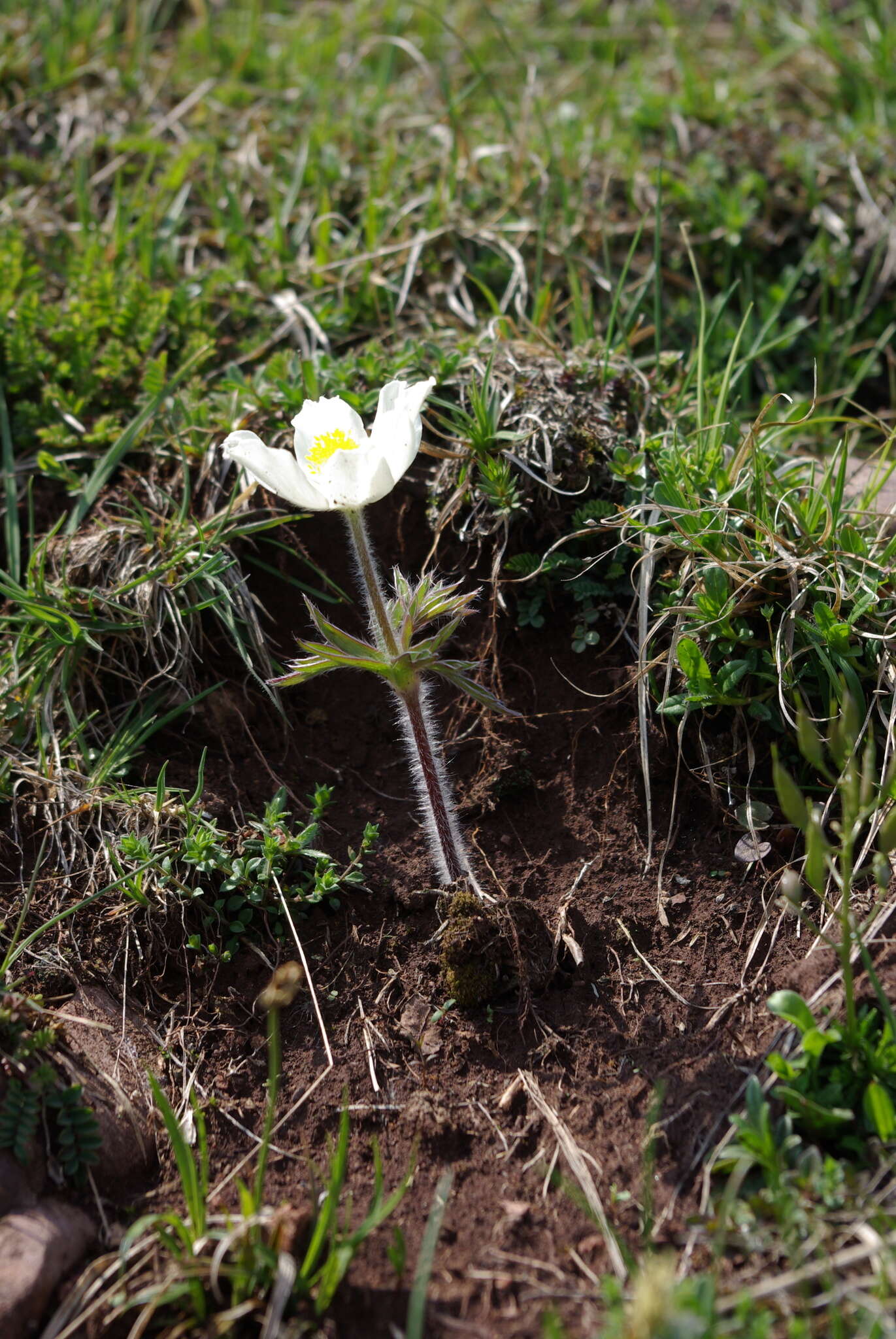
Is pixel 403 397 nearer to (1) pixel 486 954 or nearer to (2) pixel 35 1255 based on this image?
(1) pixel 486 954

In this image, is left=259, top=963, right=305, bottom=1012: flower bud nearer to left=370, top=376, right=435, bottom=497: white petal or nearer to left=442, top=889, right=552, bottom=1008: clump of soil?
left=442, top=889, right=552, bottom=1008: clump of soil

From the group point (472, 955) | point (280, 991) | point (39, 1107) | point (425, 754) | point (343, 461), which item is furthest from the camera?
point (425, 754)

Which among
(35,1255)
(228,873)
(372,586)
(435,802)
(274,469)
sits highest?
(274,469)

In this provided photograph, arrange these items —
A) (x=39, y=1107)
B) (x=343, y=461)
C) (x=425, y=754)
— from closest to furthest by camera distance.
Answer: (x=39, y=1107) < (x=343, y=461) < (x=425, y=754)

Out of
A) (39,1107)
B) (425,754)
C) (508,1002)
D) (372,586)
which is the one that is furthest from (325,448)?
(39,1107)

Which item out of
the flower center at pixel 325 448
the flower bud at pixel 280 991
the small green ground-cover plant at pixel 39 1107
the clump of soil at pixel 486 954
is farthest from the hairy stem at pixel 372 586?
the small green ground-cover plant at pixel 39 1107

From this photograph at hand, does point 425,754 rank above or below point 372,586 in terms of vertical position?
below

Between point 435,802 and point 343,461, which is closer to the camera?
point 343,461

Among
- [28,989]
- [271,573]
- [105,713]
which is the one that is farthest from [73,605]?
[28,989]
